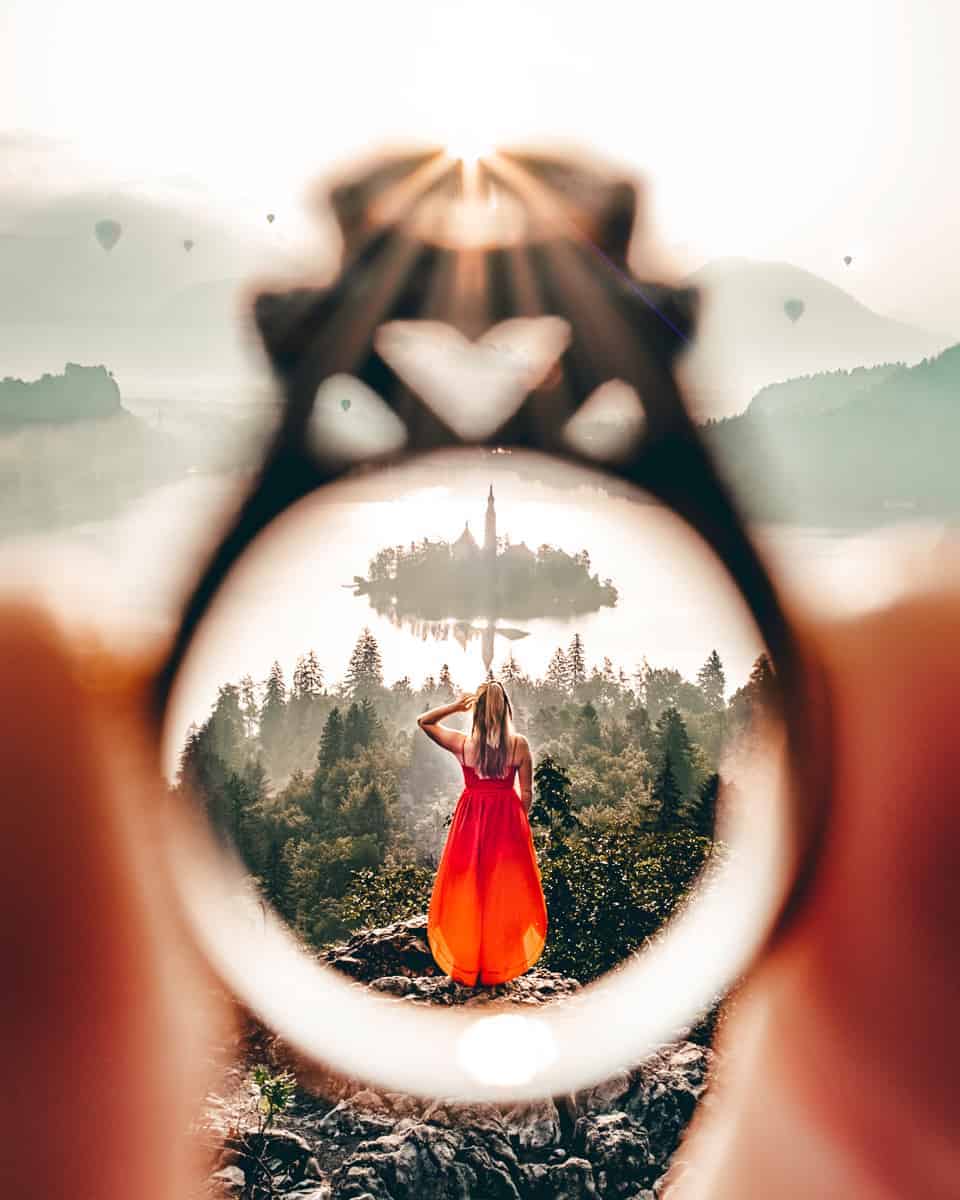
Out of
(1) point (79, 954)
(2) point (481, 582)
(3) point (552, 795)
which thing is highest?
(2) point (481, 582)

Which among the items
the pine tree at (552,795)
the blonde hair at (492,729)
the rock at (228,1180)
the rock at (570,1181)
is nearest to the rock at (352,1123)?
the rock at (228,1180)

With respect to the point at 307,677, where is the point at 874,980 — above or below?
below

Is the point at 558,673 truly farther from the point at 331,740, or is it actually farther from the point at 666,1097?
the point at 666,1097

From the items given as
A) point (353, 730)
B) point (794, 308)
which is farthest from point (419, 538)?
point (794, 308)

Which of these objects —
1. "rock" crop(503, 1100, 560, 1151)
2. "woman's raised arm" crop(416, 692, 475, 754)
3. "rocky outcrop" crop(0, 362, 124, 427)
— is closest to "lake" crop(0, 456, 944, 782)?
"rocky outcrop" crop(0, 362, 124, 427)

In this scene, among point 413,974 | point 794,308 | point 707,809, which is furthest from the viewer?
point 707,809

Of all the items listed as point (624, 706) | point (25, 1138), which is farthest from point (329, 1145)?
point (624, 706)
